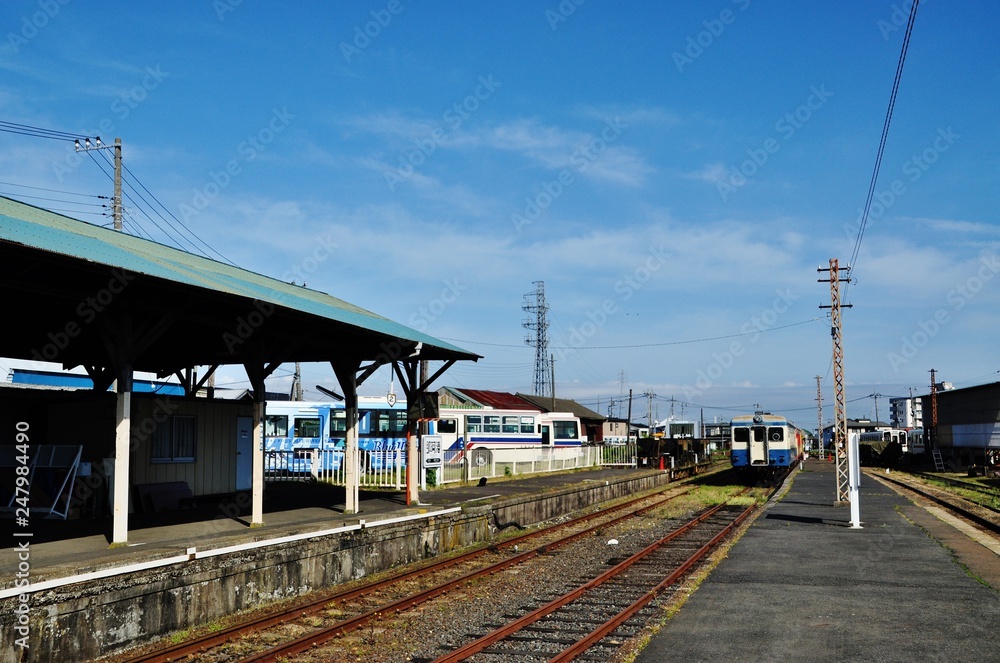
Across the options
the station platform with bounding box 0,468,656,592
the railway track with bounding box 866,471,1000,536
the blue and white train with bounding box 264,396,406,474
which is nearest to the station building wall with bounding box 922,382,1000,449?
the railway track with bounding box 866,471,1000,536

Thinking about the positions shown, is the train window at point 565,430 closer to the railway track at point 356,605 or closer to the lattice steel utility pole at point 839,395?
the lattice steel utility pole at point 839,395

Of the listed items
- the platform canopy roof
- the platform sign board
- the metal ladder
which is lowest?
the metal ladder

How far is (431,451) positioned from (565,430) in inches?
867

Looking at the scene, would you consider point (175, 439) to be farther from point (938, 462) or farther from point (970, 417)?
point (970, 417)

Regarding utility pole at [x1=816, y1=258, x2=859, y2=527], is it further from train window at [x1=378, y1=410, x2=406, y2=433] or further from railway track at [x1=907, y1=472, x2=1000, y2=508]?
train window at [x1=378, y1=410, x2=406, y2=433]

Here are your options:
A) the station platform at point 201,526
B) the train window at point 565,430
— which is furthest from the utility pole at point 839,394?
the train window at point 565,430

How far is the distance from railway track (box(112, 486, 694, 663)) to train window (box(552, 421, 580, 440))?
2577 cm

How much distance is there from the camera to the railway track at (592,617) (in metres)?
8.46

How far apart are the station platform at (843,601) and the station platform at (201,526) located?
5740 millimetres

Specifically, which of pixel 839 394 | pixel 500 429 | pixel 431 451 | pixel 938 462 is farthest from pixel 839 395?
pixel 938 462

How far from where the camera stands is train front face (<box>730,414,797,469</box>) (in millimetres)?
36844

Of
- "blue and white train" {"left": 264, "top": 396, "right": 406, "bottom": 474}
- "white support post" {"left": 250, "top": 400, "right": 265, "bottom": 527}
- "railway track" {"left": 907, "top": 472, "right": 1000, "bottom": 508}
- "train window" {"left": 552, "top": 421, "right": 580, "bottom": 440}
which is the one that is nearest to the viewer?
"white support post" {"left": 250, "top": 400, "right": 265, "bottom": 527}

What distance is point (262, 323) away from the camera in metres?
13.2

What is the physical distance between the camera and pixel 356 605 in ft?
35.4
